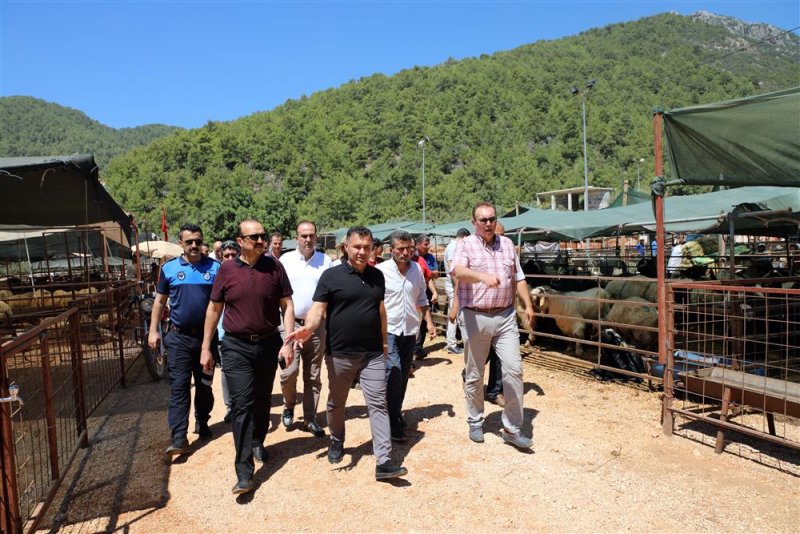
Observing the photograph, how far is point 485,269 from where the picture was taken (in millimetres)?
4355

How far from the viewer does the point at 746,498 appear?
3438 mm

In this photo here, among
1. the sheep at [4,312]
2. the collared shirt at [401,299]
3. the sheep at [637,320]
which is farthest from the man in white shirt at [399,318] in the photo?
the sheep at [4,312]

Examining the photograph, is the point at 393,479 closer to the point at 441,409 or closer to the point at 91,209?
the point at 441,409

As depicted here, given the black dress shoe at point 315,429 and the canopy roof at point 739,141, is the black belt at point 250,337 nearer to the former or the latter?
the black dress shoe at point 315,429

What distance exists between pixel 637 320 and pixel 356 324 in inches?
189

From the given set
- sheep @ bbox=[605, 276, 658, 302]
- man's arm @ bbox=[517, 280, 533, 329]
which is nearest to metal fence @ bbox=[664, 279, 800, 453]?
man's arm @ bbox=[517, 280, 533, 329]

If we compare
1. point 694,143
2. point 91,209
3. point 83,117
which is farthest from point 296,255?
point 83,117

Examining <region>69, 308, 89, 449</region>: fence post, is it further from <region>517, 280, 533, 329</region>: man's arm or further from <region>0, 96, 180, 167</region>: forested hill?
<region>0, 96, 180, 167</region>: forested hill

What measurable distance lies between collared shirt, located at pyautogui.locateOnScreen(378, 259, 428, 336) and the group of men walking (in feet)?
0.03

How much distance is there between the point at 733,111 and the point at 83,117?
171066 millimetres

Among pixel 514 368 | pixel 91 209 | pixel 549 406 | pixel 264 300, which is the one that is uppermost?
pixel 91 209

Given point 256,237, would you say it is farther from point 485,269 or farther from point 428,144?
point 428,144

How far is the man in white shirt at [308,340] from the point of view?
15.5ft

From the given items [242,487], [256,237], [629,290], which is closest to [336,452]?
[242,487]
